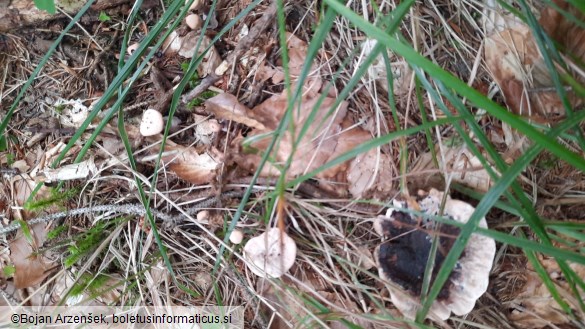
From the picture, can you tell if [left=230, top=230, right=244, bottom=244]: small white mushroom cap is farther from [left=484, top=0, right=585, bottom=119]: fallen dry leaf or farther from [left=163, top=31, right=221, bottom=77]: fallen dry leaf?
[left=484, top=0, right=585, bottom=119]: fallen dry leaf

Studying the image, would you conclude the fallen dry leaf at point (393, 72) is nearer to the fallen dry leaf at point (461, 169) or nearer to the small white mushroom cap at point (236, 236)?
the fallen dry leaf at point (461, 169)

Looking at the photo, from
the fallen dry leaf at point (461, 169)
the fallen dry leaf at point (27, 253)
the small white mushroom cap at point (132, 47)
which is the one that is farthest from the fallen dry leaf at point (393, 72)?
the fallen dry leaf at point (27, 253)

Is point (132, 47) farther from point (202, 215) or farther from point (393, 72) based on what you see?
point (393, 72)

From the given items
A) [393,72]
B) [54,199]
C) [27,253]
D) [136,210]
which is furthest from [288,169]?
[27,253]

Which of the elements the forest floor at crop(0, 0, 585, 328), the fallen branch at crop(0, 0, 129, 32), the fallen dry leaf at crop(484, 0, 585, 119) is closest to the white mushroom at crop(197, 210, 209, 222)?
the forest floor at crop(0, 0, 585, 328)

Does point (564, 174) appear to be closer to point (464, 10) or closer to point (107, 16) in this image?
point (464, 10)

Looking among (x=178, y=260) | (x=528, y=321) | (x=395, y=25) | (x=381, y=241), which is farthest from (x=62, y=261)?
(x=528, y=321)
